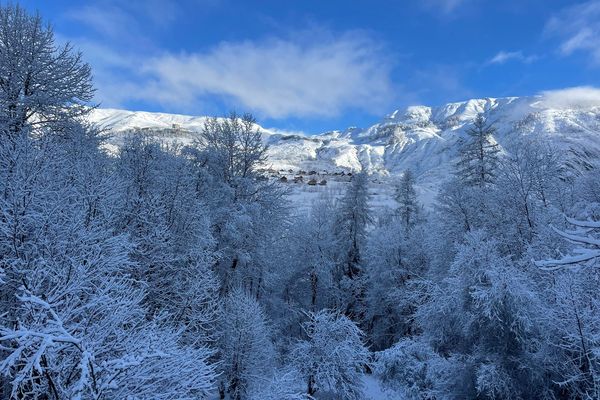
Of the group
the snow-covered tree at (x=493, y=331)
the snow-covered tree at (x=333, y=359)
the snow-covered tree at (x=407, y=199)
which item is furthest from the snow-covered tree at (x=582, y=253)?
the snow-covered tree at (x=407, y=199)

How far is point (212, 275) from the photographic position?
16.9 m

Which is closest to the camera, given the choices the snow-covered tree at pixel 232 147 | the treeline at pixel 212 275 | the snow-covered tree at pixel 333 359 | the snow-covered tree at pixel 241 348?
the treeline at pixel 212 275

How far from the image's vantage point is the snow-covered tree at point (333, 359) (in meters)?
14.4

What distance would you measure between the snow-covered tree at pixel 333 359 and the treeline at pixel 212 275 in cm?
7

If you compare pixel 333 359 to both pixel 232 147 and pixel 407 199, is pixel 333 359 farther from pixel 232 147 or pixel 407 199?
pixel 407 199

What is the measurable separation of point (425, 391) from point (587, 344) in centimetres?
612

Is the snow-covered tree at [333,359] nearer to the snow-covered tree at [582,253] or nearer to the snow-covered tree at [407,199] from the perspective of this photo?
the snow-covered tree at [582,253]

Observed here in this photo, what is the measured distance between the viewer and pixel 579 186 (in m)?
26.1

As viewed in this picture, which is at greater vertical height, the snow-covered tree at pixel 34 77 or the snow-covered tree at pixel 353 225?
the snow-covered tree at pixel 34 77

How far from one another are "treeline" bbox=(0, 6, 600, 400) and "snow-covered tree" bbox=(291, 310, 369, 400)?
68 mm

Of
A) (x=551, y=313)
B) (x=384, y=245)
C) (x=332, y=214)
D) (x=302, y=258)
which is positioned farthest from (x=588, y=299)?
(x=332, y=214)

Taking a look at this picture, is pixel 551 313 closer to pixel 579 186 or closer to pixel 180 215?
pixel 180 215

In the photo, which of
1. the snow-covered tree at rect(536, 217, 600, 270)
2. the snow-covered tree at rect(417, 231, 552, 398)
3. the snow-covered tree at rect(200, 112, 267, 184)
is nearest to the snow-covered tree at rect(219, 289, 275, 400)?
the snow-covered tree at rect(200, 112, 267, 184)

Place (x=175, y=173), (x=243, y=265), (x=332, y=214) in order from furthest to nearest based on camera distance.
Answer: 1. (x=332, y=214)
2. (x=243, y=265)
3. (x=175, y=173)
